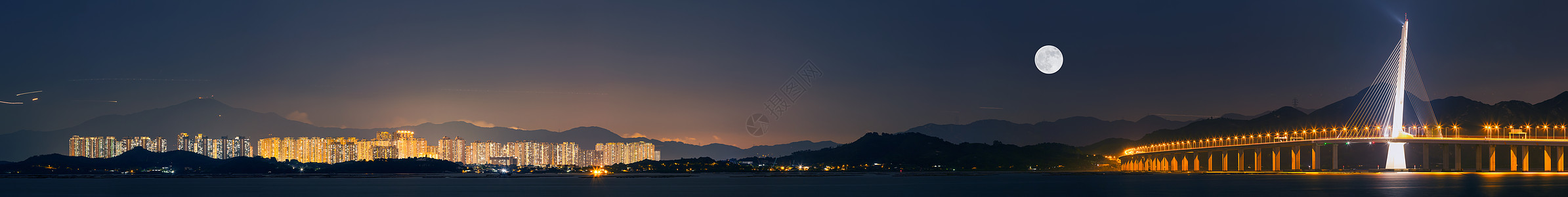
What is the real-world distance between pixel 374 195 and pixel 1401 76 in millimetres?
127075

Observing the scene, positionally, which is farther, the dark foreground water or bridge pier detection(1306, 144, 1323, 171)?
bridge pier detection(1306, 144, 1323, 171)

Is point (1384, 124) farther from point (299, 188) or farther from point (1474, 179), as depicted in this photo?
point (299, 188)

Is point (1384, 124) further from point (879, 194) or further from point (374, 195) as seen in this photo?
point (374, 195)

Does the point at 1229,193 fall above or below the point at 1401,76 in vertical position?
below

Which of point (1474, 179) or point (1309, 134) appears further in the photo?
point (1309, 134)

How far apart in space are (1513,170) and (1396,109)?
49.4 feet

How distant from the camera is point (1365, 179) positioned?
12069 cm

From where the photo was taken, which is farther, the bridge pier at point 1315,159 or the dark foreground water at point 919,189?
the bridge pier at point 1315,159

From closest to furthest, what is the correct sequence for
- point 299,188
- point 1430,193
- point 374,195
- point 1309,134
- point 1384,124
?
point 1430,193 → point 374,195 → point 299,188 → point 1384,124 → point 1309,134

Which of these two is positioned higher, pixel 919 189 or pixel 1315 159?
pixel 919 189

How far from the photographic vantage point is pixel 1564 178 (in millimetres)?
112000

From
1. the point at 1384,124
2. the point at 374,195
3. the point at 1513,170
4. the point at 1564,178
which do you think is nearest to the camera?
the point at 374,195

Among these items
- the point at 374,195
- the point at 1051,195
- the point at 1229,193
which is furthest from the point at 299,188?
the point at 1229,193

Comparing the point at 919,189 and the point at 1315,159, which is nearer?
the point at 919,189
